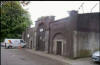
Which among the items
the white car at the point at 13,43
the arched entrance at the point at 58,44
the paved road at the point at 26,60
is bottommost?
the white car at the point at 13,43

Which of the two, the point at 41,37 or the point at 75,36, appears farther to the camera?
the point at 41,37

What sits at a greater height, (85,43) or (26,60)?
(85,43)

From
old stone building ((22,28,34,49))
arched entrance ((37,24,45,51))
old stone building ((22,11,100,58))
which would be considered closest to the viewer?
old stone building ((22,11,100,58))

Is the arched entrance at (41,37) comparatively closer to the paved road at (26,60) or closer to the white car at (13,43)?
the paved road at (26,60)

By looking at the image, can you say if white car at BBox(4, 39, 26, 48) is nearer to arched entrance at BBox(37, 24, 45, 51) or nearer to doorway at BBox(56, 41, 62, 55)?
arched entrance at BBox(37, 24, 45, 51)

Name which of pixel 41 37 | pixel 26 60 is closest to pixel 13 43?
pixel 41 37

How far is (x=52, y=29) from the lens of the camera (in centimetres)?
1998

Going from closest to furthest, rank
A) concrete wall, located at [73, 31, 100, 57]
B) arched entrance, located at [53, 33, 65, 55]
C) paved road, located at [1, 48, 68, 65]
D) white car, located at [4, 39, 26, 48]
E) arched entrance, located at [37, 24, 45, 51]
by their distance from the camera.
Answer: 1. paved road, located at [1, 48, 68, 65]
2. concrete wall, located at [73, 31, 100, 57]
3. arched entrance, located at [53, 33, 65, 55]
4. arched entrance, located at [37, 24, 45, 51]
5. white car, located at [4, 39, 26, 48]

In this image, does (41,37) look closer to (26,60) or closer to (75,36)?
(75,36)

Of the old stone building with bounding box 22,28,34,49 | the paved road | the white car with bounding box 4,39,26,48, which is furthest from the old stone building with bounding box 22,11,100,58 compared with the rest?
the white car with bounding box 4,39,26,48

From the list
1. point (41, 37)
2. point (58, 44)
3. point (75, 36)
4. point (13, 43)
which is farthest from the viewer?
point (13, 43)

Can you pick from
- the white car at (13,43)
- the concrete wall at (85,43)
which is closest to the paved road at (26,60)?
the concrete wall at (85,43)

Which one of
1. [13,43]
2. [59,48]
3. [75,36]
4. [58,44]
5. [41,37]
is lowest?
[13,43]

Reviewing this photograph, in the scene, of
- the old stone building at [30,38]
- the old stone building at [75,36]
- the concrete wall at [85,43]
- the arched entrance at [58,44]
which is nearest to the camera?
the old stone building at [75,36]
